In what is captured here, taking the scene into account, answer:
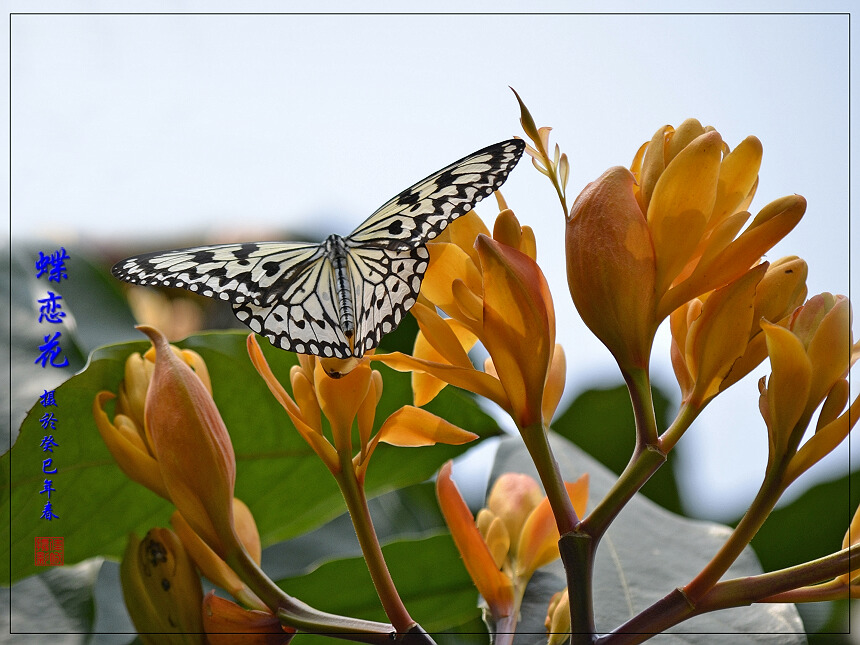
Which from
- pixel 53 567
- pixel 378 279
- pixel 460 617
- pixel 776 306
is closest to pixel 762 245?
pixel 776 306

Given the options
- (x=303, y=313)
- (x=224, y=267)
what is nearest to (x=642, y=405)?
(x=303, y=313)

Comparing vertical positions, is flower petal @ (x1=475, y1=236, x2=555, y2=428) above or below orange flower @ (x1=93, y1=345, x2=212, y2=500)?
above

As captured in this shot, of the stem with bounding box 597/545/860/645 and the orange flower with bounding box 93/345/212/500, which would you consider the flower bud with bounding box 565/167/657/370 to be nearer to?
the stem with bounding box 597/545/860/645

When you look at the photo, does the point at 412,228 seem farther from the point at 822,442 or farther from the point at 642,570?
the point at 642,570

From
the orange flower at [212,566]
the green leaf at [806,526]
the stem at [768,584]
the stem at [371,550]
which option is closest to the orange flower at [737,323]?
the stem at [768,584]

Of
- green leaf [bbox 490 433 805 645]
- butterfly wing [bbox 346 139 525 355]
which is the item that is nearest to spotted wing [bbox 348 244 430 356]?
butterfly wing [bbox 346 139 525 355]

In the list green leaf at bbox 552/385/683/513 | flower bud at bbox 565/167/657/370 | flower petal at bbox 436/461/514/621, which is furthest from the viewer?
green leaf at bbox 552/385/683/513

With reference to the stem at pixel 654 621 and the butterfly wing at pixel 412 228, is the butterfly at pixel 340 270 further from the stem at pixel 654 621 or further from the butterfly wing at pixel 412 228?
the stem at pixel 654 621
